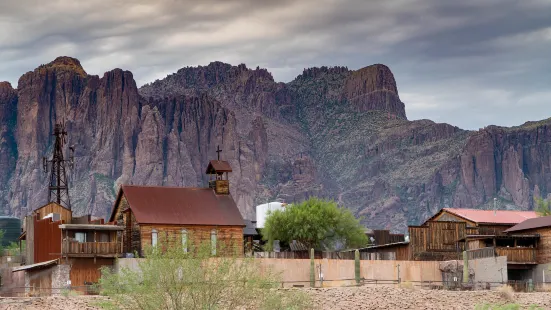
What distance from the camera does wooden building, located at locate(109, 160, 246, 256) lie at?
→ 270 feet

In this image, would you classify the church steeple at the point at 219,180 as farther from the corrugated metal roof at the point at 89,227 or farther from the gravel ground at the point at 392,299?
the gravel ground at the point at 392,299

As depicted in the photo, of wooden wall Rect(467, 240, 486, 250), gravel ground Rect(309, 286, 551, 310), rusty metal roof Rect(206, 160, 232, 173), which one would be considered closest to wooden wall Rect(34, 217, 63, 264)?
rusty metal roof Rect(206, 160, 232, 173)

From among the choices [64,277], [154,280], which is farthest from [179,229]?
[154,280]

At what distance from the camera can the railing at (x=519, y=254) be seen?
272ft

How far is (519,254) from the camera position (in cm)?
8425

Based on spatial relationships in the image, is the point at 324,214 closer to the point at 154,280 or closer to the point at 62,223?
the point at 62,223

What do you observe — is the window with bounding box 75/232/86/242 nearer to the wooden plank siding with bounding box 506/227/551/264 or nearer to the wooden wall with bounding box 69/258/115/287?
the wooden wall with bounding box 69/258/115/287

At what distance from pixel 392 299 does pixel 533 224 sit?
24.4 m

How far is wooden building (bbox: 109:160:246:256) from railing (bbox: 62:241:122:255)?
10.8 ft

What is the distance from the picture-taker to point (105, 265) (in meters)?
76.9

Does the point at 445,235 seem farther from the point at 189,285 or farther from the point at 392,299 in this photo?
the point at 189,285

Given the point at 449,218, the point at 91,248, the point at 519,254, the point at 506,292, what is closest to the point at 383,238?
the point at 449,218

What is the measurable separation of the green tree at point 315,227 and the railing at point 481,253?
1600 centimetres

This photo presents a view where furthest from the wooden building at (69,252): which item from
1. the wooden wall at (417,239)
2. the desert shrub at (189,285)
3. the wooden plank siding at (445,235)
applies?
the wooden plank siding at (445,235)
